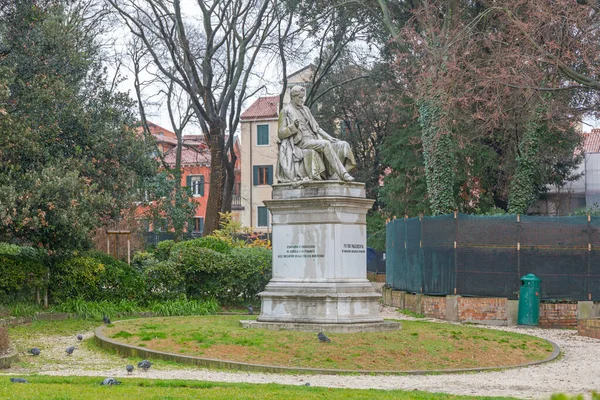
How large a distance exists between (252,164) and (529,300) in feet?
182

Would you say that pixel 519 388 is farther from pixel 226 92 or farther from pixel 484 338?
pixel 226 92

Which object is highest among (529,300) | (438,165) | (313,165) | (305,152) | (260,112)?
(260,112)

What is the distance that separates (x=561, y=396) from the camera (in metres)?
4.14

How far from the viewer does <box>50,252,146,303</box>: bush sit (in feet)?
73.9

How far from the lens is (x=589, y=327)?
20.6 meters

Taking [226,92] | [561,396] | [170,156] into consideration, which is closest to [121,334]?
[561,396]

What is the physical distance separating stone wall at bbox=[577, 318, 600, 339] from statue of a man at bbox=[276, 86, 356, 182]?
6.99m

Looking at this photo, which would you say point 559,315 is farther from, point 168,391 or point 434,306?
point 168,391

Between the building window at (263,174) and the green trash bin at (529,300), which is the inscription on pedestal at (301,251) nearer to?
the green trash bin at (529,300)

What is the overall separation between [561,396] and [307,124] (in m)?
14.4

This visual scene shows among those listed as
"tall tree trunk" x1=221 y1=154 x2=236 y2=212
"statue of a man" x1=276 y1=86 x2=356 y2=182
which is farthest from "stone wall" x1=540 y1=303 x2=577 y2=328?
"tall tree trunk" x1=221 y1=154 x2=236 y2=212

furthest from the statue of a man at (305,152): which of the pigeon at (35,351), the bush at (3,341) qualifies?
the bush at (3,341)

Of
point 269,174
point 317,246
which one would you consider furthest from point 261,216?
point 317,246

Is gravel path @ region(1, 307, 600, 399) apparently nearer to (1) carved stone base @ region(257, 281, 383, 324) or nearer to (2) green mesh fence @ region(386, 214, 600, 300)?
(1) carved stone base @ region(257, 281, 383, 324)
